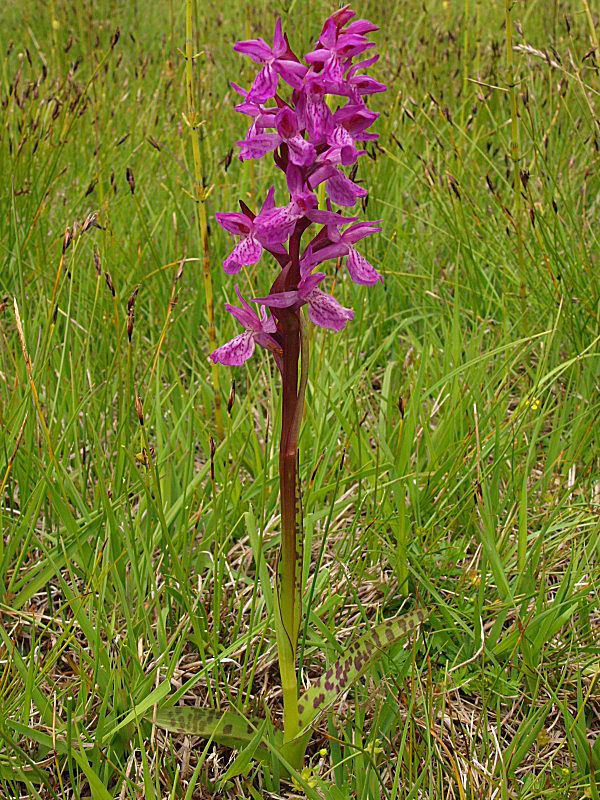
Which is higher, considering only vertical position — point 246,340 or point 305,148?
point 305,148

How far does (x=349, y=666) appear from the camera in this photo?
4.66 ft

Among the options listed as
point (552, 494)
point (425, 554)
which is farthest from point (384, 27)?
point (425, 554)

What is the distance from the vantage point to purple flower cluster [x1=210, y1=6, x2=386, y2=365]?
114cm

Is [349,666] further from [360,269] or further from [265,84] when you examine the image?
[265,84]

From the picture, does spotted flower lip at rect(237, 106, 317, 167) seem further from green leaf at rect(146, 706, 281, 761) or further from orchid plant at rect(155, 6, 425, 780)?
green leaf at rect(146, 706, 281, 761)

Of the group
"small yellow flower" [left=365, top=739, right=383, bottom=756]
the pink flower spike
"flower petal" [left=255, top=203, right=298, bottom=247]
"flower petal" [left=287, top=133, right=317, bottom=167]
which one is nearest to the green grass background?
"small yellow flower" [left=365, top=739, right=383, bottom=756]

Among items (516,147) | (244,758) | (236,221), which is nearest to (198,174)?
(236,221)

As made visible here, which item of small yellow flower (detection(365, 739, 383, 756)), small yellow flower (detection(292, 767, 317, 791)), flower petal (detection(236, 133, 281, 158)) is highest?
flower petal (detection(236, 133, 281, 158))

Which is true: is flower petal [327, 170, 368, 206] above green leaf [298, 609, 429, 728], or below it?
above

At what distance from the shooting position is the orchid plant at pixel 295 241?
1.14 meters

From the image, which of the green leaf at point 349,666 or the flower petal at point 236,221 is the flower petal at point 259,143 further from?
the green leaf at point 349,666

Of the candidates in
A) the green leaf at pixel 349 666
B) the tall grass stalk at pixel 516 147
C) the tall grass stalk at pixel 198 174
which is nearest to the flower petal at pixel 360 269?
the green leaf at pixel 349 666

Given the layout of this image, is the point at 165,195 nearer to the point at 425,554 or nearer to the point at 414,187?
the point at 414,187

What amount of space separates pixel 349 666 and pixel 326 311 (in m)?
0.68
